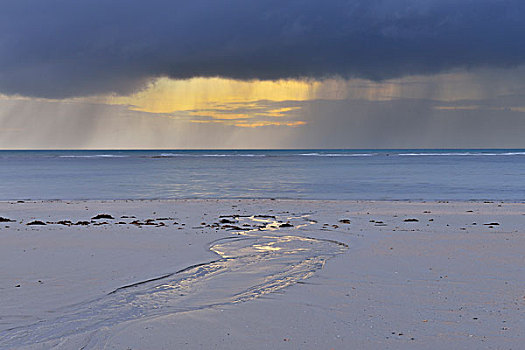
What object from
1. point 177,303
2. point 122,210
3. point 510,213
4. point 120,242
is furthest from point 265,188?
point 177,303

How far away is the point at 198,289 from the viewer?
26.1ft

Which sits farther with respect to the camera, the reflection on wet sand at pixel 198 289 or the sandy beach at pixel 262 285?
the reflection on wet sand at pixel 198 289

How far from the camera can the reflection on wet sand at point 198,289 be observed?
614cm

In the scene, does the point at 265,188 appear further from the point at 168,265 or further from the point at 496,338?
the point at 496,338

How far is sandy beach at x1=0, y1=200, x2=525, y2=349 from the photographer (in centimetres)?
601

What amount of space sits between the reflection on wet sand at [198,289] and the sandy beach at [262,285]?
0.03m

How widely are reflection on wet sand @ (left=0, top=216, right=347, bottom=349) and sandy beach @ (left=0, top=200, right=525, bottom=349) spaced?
0.09 feet

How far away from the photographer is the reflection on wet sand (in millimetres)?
6145

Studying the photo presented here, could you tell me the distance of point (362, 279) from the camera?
8.62 meters

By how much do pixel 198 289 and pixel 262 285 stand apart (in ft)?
3.49

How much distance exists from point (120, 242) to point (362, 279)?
6.43 meters

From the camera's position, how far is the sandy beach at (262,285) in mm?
6008

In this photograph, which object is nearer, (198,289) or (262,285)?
(198,289)

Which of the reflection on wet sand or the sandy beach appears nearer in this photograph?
the sandy beach
